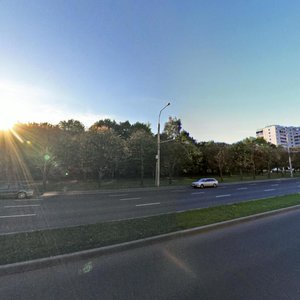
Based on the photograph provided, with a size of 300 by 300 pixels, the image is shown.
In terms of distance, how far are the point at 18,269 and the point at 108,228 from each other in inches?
117

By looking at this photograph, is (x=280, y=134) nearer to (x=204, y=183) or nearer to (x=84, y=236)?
(x=204, y=183)

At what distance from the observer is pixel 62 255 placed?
15.1ft

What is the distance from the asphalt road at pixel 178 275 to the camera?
340 centimetres

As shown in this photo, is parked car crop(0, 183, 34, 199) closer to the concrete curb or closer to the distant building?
the concrete curb

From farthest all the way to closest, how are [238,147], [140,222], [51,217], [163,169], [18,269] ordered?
[238,147] < [163,169] < [51,217] < [140,222] < [18,269]

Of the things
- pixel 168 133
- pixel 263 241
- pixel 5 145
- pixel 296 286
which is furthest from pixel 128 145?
pixel 296 286

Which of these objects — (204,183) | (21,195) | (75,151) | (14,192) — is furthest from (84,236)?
(204,183)

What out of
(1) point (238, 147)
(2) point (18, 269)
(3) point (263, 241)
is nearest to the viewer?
(2) point (18, 269)

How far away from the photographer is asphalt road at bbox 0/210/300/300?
3.40 metres

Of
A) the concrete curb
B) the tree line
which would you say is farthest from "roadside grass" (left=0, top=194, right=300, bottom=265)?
the tree line

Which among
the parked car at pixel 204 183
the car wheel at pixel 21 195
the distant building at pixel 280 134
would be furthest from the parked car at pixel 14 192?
the distant building at pixel 280 134

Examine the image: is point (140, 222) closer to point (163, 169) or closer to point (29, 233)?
point (29, 233)

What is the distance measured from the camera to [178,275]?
4008 millimetres

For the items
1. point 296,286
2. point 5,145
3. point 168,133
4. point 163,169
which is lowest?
point 296,286
